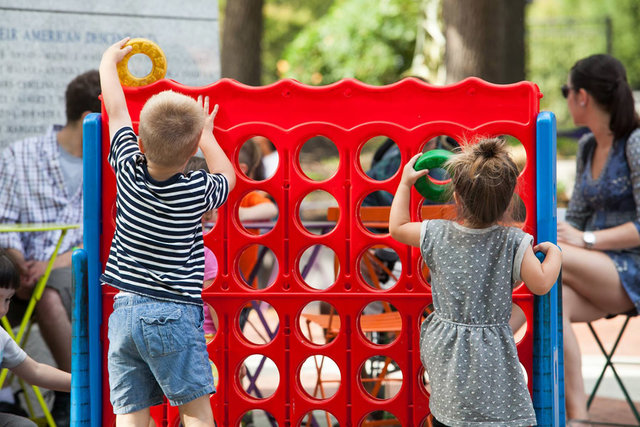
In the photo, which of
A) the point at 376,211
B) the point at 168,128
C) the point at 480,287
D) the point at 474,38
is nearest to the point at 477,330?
the point at 480,287

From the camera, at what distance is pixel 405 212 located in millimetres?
2865

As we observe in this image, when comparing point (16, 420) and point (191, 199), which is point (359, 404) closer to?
point (191, 199)

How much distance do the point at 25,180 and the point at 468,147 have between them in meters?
2.87

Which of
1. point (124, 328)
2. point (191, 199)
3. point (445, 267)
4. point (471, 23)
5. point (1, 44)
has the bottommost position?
point (124, 328)

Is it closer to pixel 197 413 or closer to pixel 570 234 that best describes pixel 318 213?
pixel 570 234

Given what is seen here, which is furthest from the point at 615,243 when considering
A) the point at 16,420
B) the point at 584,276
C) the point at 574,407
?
the point at 16,420

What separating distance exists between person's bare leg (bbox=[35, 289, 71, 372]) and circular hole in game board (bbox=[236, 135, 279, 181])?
4.01 ft

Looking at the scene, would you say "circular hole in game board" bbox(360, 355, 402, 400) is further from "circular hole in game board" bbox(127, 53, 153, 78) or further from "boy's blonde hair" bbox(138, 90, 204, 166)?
"circular hole in game board" bbox(127, 53, 153, 78)

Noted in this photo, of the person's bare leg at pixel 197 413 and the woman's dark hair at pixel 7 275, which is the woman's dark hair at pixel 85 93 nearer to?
the woman's dark hair at pixel 7 275

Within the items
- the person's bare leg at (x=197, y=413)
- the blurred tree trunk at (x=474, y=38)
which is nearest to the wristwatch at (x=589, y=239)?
the person's bare leg at (x=197, y=413)

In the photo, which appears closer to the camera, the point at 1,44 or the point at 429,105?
the point at 429,105

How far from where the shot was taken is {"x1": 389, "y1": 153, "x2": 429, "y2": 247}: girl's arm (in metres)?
2.82

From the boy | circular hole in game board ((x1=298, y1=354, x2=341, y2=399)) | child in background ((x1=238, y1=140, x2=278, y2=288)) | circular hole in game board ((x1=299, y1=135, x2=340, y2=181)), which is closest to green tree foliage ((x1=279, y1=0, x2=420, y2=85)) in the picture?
circular hole in game board ((x1=299, y1=135, x2=340, y2=181))

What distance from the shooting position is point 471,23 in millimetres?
9062
